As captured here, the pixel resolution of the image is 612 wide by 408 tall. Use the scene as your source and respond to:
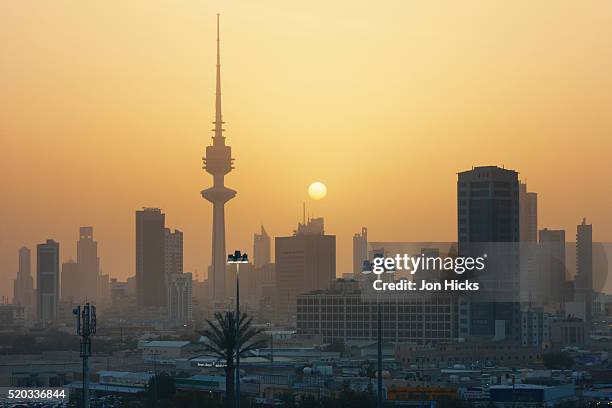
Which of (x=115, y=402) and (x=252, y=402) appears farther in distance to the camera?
(x=115, y=402)

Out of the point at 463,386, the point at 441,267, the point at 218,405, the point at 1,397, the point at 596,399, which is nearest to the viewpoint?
the point at 218,405

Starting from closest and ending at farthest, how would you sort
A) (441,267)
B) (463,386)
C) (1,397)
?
1. (1,397)
2. (463,386)
3. (441,267)

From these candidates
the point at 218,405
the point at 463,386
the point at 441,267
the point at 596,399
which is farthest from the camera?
the point at 441,267

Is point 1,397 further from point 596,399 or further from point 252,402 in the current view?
point 596,399

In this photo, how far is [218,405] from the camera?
145 metres

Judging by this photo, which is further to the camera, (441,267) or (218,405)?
(441,267)

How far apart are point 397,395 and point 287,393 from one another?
19480 millimetres

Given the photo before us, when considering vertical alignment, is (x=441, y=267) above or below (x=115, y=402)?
above

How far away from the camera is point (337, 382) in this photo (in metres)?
195

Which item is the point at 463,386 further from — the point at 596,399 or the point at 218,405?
the point at 218,405

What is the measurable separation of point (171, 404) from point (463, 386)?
1651 inches

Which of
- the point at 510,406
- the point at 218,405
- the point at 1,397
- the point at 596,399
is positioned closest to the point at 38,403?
the point at 1,397

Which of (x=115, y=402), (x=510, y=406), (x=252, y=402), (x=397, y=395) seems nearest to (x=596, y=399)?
(x=510, y=406)

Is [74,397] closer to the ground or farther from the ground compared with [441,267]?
closer to the ground
